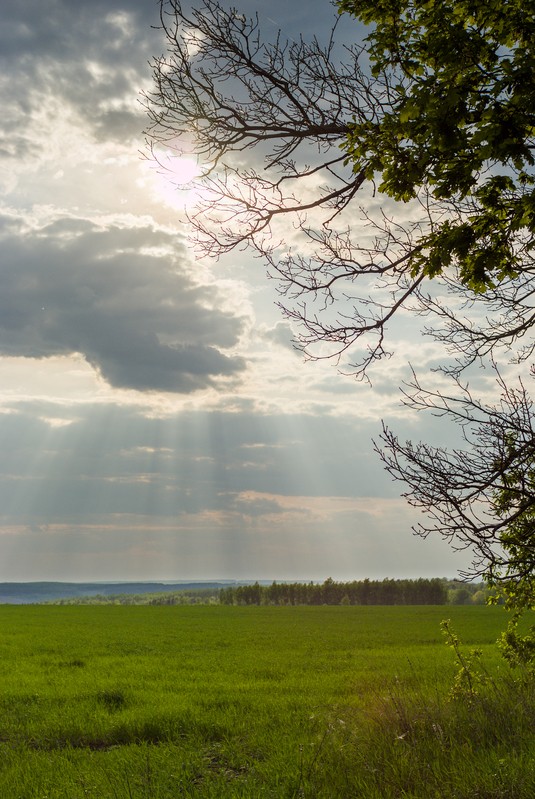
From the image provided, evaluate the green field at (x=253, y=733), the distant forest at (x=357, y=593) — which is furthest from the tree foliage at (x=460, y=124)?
the distant forest at (x=357, y=593)

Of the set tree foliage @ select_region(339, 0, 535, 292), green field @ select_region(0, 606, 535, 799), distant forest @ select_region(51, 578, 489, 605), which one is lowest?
distant forest @ select_region(51, 578, 489, 605)

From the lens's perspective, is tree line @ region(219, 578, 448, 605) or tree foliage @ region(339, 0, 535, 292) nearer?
tree foliage @ region(339, 0, 535, 292)

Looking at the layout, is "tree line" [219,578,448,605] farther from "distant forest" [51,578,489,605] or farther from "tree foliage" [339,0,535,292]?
"tree foliage" [339,0,535,292]

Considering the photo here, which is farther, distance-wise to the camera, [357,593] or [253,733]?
[357,593]

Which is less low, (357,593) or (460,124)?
(460,124)

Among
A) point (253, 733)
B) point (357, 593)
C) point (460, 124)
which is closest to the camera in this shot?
point (460, 124)

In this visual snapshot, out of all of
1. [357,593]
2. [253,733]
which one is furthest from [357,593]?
[253,733]

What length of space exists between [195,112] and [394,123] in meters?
2.40

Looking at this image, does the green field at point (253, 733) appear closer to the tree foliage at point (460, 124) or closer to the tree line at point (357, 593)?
the tree foliage at point (460, 124)

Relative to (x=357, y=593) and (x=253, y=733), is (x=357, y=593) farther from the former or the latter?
(x=253, y=733)

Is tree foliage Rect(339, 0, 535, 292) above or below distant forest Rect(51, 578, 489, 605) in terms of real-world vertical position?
above

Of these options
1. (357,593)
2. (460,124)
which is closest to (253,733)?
(460,124)

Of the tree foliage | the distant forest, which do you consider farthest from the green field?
the distant forest

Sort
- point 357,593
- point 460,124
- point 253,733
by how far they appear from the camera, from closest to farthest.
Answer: point 460,124
point 253,733
point 357,593
